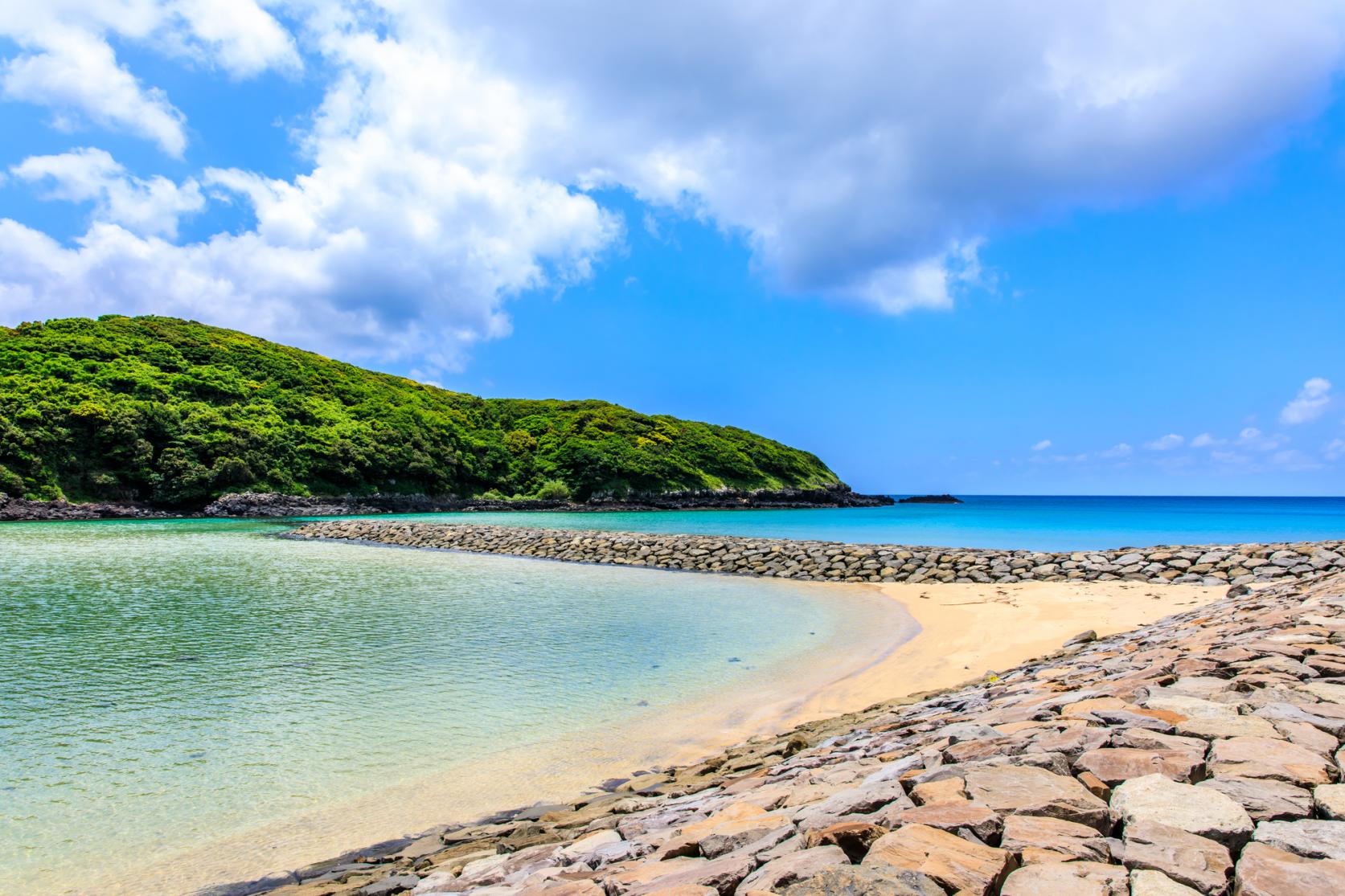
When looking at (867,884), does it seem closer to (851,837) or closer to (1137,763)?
(851,837)

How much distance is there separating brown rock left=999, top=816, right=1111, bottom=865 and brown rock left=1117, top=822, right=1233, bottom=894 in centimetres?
10

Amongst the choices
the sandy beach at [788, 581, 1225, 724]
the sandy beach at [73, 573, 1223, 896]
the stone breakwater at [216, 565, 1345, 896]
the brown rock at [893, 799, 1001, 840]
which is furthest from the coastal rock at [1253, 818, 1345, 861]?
the sandy beach at [788, 581, 1225, 724]

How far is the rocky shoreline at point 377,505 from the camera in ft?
144

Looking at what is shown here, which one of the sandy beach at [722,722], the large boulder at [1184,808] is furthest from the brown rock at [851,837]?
the sandy beach at [722,722]

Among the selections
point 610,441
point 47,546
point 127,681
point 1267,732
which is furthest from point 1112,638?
point 610,441

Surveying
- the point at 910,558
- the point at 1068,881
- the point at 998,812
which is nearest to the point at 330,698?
the point at 998,812

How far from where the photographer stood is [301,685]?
833 centimetres

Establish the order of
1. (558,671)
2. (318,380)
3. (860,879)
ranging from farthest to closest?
(318,380), (558,671), (860,879)

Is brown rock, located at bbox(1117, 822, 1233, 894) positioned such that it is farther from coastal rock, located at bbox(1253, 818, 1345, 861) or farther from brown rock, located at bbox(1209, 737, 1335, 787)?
brown rock, located at bbox(1209, 737, 1335, 787)

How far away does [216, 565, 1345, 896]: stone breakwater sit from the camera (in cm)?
235

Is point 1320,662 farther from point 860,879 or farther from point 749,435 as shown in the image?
point 749,435

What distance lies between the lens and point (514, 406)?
94062 millimetres

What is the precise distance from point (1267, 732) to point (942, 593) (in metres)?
14.4

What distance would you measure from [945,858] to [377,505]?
62515 millimetres
